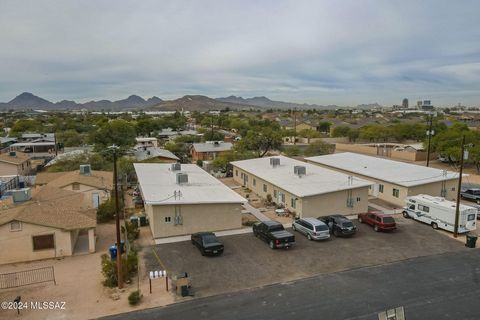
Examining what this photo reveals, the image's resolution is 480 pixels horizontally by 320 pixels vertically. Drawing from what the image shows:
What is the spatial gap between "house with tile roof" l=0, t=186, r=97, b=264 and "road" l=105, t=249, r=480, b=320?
8615mm

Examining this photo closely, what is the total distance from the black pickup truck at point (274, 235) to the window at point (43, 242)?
522 inches

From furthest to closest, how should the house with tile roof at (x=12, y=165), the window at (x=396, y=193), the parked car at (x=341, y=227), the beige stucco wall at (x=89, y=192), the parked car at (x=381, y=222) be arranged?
the house with tile roof at (x=12, y=165) → the window at (x=396, y=193) → the beige stucco wall at (x=89, y=192) → the parked car at (x=381, y=222) → the parked car at (x=341, y=227)

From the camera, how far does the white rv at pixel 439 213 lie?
26.4m

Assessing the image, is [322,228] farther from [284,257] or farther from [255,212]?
[255,212]

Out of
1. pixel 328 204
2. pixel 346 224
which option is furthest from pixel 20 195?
pixel 328 204

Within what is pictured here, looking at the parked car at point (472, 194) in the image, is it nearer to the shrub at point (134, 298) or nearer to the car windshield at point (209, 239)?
the car windshield at point (209, 239)

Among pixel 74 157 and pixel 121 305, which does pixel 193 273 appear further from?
pixel 74 157

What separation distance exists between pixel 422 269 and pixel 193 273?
1306 centimetres

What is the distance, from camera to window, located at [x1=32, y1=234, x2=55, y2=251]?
71.7ft

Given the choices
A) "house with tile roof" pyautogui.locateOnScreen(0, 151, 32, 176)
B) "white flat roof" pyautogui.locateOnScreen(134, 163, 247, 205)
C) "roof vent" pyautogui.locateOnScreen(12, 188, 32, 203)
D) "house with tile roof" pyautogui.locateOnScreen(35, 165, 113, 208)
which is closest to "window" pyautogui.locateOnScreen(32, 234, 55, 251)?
"roof vent" pyautogui.locateOnScreen(12, 188, 32, 203)

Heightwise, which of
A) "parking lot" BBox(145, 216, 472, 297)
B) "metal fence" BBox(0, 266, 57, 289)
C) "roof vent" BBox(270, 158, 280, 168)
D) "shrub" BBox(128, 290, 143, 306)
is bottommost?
"parking lot" BBox(145, 216, 472, 297)

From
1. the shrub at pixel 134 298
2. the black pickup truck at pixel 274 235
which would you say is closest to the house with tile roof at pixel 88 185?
the black pickup truck at pixel 274 235

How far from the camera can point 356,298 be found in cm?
1720

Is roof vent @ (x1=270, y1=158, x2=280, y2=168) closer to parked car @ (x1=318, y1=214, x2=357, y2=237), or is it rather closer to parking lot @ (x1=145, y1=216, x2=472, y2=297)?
parked car @ (x1=318, y1=214, x2=357, y2=237)
